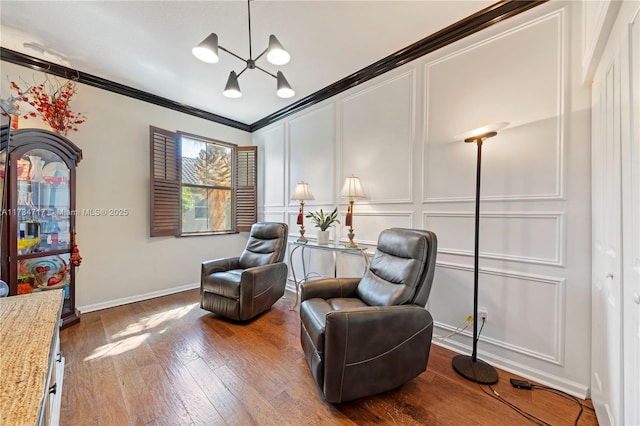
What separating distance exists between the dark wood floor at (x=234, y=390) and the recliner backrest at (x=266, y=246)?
0.88 metres

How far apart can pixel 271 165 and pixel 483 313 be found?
336 centimetres

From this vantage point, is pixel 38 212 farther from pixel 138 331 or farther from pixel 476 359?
pixel 476 359

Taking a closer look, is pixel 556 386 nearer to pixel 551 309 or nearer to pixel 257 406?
pixel 551 309

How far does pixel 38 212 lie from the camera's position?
2.32 metres

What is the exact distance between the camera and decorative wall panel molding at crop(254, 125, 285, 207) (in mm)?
3893

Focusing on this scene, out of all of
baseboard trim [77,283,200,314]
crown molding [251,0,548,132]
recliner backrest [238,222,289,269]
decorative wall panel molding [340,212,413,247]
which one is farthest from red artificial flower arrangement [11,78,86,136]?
decorative wall panel molding [340,212,413,247]

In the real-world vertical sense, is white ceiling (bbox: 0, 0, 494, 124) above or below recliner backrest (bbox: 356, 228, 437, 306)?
above

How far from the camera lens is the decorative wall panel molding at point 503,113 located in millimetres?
1727

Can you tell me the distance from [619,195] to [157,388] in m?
2.78

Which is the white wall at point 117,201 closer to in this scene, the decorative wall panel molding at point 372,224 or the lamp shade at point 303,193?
the lamp shade at point 303,193

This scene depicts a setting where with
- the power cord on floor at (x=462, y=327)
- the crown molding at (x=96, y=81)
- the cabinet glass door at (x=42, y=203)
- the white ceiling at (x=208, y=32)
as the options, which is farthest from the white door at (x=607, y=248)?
the crown molding at (x=96, y=81)

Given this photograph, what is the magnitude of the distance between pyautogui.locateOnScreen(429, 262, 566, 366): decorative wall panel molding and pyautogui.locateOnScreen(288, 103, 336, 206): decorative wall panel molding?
173 cm

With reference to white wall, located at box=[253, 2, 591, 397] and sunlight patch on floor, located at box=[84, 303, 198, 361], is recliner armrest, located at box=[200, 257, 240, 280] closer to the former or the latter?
Result: sunlight patch on floor, located at box=[84, 303, 198, 361]

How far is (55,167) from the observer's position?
240cm
